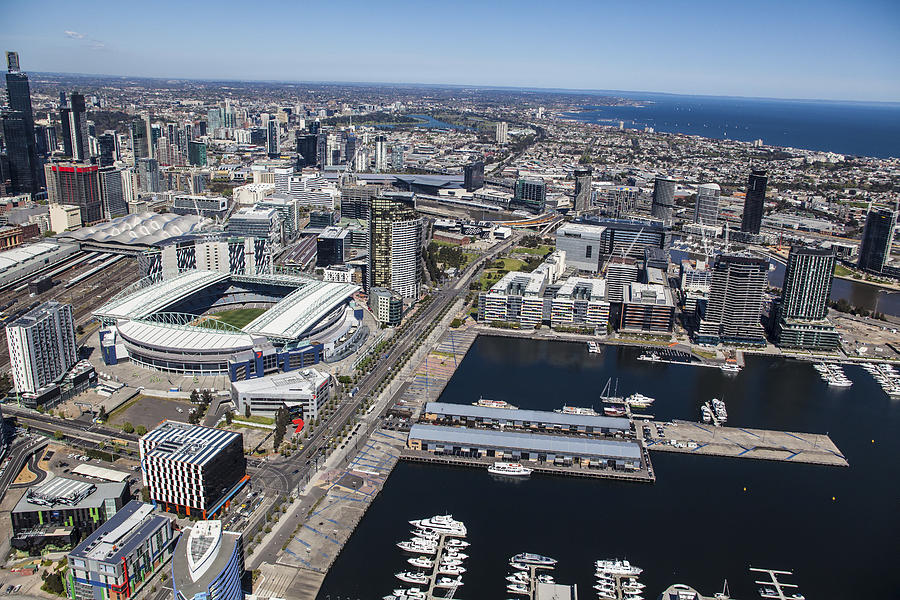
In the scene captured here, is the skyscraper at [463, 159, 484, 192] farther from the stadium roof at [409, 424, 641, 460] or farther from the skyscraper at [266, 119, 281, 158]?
the stadium roof at [409, 424, 641, 460]

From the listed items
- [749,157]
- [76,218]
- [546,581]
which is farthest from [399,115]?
[546,581]

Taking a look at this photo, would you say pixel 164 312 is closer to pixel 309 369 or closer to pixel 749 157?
pixel 309 369

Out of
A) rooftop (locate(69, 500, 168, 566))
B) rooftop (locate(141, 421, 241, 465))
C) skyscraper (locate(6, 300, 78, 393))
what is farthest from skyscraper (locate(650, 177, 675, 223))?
rooftop (locate(69, 500, 168, 566))

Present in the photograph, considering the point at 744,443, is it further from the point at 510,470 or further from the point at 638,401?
the point at 510,470

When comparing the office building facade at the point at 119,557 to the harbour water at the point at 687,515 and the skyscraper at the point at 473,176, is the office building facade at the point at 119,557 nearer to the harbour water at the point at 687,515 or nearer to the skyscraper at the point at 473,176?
the harbour water at the point at 687,515

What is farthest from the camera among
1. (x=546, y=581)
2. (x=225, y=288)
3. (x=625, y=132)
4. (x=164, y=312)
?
(x=625, y=132)

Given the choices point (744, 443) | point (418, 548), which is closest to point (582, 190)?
point (744, 443)
